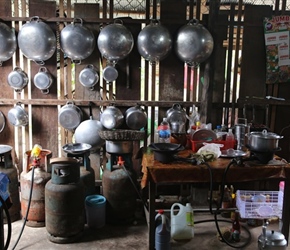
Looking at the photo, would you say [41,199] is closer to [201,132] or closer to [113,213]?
[113,213]

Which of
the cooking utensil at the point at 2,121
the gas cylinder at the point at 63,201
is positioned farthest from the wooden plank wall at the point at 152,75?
the gas cylinder at the point at 63,201

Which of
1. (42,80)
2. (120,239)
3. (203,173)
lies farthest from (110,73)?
(120,239)

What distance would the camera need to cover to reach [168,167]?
2699 millimetres

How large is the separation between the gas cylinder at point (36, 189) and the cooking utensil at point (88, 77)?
37.4 inches

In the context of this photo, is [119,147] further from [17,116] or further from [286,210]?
[286,210]

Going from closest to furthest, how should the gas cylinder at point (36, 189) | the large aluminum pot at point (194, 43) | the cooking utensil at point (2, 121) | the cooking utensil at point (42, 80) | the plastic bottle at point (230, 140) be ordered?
the plastic bottle at point (230, 140)
the gas cylinder at point (36, 189)
the large aluminum pot at point (194, 43)
the cooking utensil at point (42, 80)
the cooking utensil at point (2, 121)

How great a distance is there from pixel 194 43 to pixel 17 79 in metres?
2.10

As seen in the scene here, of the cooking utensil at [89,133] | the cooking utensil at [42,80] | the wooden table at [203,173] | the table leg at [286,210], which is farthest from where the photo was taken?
the cooking utensil at [42,80]

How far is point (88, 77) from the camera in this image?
379 centimetres

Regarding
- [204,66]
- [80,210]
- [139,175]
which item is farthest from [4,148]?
[204,66]

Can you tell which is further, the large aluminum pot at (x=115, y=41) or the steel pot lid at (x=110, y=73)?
the steel pot lid at (x=110, y=73)

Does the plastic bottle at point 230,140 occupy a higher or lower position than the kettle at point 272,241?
higher

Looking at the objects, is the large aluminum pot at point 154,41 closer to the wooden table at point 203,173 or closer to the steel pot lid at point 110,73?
the steel pot lid at point 110,73

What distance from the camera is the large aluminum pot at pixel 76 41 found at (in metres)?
3.53
